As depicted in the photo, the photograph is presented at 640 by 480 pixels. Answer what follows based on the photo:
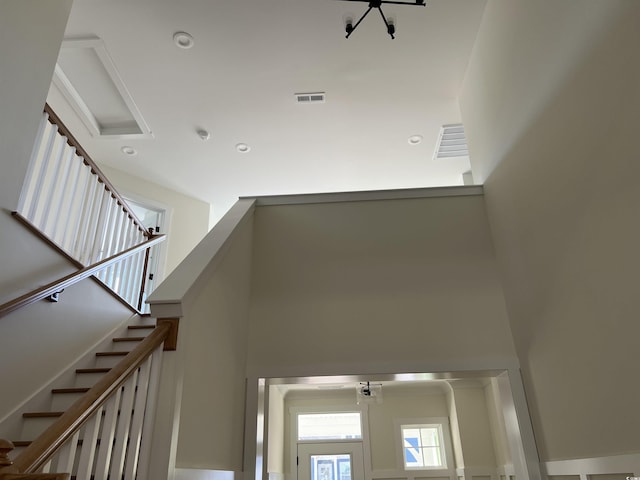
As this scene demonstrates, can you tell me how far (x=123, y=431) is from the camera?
5.53ft

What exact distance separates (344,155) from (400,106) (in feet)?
3.54

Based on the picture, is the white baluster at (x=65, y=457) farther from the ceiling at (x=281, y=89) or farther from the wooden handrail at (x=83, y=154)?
the ceiling at (x=281, y=89)

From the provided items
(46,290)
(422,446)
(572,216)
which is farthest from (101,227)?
(422,446)

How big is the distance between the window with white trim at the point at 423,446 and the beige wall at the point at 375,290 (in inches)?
155

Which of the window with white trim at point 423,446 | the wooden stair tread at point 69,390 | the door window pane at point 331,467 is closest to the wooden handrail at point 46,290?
the wooden stair tread at point 69,390

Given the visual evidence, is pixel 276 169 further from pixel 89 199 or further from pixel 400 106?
pixel 89 199

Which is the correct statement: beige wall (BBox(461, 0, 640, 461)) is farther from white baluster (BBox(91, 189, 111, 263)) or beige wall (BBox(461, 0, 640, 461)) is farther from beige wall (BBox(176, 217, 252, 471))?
white baluster (BBox(91, 189, 111, 263))

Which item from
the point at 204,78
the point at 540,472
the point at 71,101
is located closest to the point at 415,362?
the point at 540,472

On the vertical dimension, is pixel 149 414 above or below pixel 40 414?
below

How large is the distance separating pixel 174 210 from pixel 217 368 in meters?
4.24

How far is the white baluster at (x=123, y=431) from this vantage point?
1.64m

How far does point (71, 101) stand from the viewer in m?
4.65

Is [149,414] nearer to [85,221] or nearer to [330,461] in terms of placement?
[85,221]

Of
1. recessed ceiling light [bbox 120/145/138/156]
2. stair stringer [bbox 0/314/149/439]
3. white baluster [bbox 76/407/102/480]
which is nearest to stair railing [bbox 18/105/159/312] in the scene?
stair stringer [bbox 0/314/149/439]
